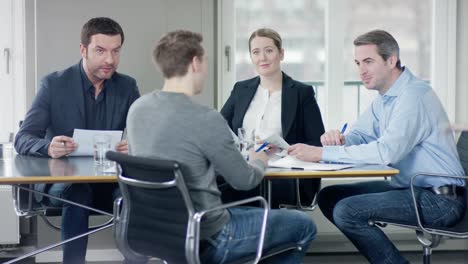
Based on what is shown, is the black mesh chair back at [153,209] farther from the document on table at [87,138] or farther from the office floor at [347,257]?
the office floor at [347,257]

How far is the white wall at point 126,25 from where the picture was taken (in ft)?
15.2

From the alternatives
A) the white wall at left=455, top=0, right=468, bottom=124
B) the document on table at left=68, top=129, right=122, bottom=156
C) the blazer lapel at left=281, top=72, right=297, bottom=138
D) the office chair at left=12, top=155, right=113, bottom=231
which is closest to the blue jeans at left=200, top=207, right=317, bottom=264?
the document on table at left=68, top=129, right=122, bottom=156

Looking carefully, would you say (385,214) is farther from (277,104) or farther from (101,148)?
(101,148)

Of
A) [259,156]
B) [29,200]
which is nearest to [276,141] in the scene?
[259,156]

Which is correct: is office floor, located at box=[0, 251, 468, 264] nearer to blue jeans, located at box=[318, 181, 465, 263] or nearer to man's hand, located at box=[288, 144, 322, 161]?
blue jeans, located at box=[318, 181, 465, 263]

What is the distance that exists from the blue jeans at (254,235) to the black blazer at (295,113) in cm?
120

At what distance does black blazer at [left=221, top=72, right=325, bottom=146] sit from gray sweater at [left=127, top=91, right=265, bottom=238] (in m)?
1.40

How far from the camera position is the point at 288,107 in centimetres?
406

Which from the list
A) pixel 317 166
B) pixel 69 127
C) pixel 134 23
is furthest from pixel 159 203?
pixel 134 23

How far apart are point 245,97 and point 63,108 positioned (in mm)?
1022

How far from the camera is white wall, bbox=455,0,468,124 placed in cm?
500

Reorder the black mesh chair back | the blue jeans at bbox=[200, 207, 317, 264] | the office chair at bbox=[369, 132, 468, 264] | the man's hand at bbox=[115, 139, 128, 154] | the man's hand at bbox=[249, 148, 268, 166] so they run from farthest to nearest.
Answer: the man's hand at bbox=[115, 139, 128, 154] → the office chair at bbox=[369, 132, 468, 264] → the man's hand at bbox=[249, 148, 268, 166] → the blue jeans at bbox=[200, 207, 317, 264] → the black mesh chair back

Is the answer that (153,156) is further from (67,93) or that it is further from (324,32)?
(324,32)

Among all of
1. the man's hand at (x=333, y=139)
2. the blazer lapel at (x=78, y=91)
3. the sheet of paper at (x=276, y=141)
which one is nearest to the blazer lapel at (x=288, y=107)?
the man's hand at (x=333, y=139)
